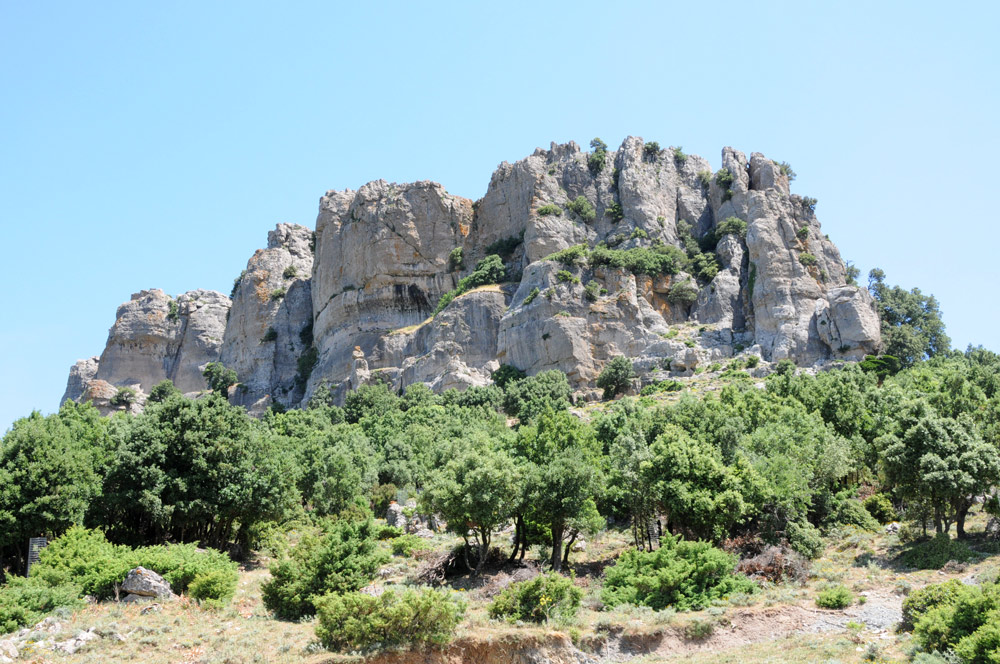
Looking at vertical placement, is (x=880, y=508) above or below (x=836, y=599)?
above

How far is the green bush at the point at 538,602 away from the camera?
2394 centimetres

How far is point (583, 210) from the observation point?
281 feet

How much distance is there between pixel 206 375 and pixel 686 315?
5674cm

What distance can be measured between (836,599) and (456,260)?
224 feet

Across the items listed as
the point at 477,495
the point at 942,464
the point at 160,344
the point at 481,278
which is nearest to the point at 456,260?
the point at 481,278

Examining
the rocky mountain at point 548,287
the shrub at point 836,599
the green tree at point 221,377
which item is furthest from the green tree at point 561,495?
the green tree at point 221,377

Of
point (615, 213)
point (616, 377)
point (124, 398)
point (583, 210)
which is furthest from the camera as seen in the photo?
point (124, 398)

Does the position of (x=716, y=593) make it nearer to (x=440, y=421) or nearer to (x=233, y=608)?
(x=233, y=608)

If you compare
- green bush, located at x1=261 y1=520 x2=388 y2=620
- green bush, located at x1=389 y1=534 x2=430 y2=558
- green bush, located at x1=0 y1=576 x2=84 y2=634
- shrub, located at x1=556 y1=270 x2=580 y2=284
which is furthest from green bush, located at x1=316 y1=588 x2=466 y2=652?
shrub, located at x1=556 y1=270 x2=580 y2=284

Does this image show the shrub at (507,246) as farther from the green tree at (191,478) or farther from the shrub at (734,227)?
the green tree at (191,478)

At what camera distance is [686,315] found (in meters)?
78.9

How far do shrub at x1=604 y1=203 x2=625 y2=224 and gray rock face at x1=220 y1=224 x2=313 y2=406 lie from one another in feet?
122

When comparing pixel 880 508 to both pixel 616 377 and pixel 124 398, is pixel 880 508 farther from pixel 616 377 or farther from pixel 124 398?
pixel 124 398

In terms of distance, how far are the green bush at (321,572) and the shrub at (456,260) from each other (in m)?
64.4
